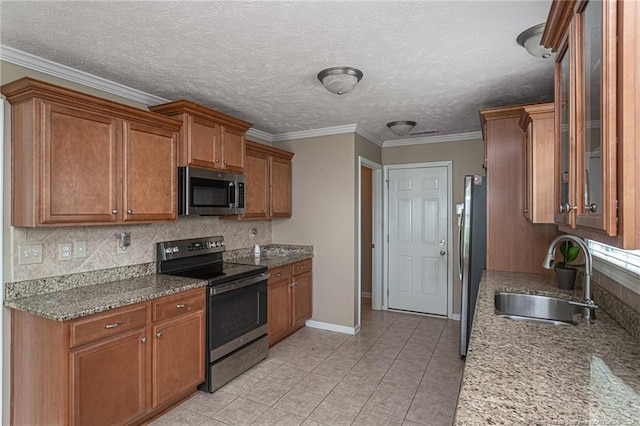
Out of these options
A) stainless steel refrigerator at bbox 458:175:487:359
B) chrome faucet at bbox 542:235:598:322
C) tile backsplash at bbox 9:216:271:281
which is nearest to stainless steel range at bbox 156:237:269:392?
tile backsplash at bbox 9:216:271:281

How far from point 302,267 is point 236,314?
1.23 meters

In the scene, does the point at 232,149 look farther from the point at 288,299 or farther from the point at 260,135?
the point at 288,299

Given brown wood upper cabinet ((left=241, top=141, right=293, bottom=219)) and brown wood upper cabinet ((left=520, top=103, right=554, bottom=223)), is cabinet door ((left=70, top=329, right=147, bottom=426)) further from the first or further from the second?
brown wood upper cabinet ((left=520, top=103, right=554, bottom=223))

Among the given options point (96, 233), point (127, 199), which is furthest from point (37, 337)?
point (127, 199)

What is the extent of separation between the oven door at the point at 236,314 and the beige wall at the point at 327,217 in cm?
104

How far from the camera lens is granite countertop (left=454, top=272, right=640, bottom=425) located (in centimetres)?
92

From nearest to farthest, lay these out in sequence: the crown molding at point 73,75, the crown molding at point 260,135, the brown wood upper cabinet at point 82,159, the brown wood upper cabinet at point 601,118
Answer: the brown wood upper cabinet at point 601,118 → the brown wood upper cabinet at point 82,159 → the crown molding at point 73,75 → the crown molding at point 260,135

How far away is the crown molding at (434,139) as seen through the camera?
4473 mm

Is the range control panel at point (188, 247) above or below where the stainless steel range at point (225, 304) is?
above

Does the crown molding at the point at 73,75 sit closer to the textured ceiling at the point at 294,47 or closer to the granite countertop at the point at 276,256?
the textured ceiling at the point at 294,47

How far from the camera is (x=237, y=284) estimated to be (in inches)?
120

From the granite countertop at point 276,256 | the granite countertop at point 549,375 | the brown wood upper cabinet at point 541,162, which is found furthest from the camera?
the granite countertop at point 276,256

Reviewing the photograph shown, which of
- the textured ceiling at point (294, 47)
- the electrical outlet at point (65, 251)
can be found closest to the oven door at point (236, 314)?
the electrical outlet at point (65, 251)

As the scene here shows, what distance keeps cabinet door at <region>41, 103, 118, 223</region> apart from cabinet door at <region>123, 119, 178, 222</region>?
0.31 feet
